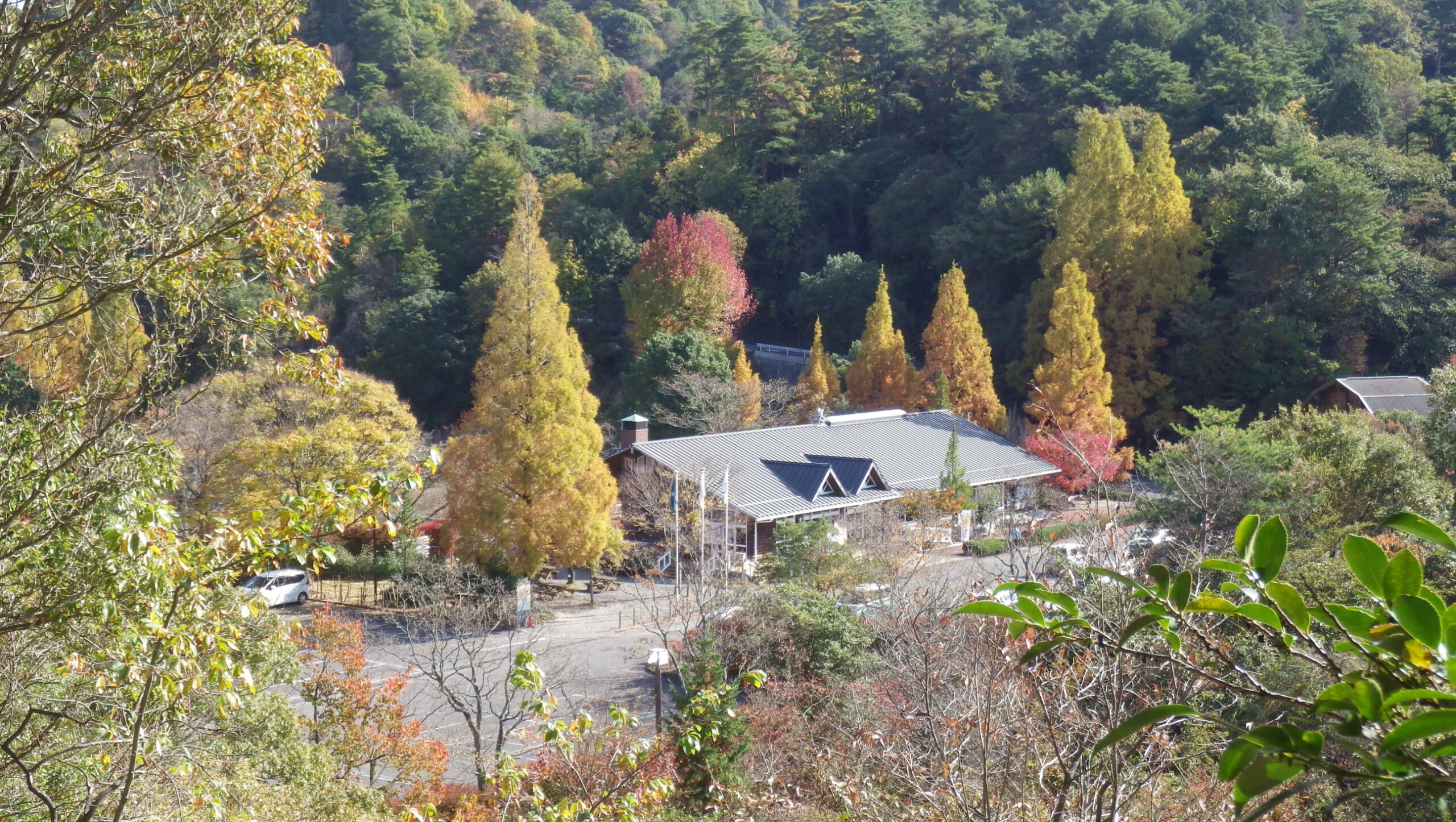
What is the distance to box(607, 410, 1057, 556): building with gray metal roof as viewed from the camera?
19.6 m

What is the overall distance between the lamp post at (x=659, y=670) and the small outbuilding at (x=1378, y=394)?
1485 cm

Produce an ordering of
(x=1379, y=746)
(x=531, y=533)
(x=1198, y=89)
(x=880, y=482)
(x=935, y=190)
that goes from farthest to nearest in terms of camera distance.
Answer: (x=935, y=190) → (x=1198, y=89) → (x=880, y=482) → (x=531, y=533) → (x=1379, y=746)

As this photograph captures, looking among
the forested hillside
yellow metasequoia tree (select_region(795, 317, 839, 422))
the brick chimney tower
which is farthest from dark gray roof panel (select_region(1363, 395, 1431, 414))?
the brick chimney tower

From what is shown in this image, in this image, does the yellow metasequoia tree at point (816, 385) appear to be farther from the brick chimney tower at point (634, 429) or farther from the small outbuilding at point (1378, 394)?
the small outbuilding at point (1378, 394)

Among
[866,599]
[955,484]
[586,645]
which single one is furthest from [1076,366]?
[586,645]

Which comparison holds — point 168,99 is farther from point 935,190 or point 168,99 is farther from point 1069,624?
point 935,190

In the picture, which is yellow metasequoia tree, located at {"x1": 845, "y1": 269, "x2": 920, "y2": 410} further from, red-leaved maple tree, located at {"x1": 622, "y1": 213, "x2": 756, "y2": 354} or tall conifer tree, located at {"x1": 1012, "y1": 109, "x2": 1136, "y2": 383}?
red-leaved maple tree, located at {"x1": 622, "y1": 213, "x2": 756, "y2": 354}

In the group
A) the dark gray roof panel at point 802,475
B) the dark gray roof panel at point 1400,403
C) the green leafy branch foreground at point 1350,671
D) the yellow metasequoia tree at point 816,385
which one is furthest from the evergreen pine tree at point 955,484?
the green leafy branch foreground at point 1350,671

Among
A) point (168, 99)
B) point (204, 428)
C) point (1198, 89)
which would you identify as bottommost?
point (204, 428)

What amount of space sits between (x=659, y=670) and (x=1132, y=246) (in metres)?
20.3

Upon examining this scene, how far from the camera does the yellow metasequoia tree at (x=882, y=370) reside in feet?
86.6

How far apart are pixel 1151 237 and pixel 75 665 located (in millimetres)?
26511

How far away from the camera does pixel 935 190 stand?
32.7m

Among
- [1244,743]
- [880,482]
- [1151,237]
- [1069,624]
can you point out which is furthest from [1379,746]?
[1151,237]
